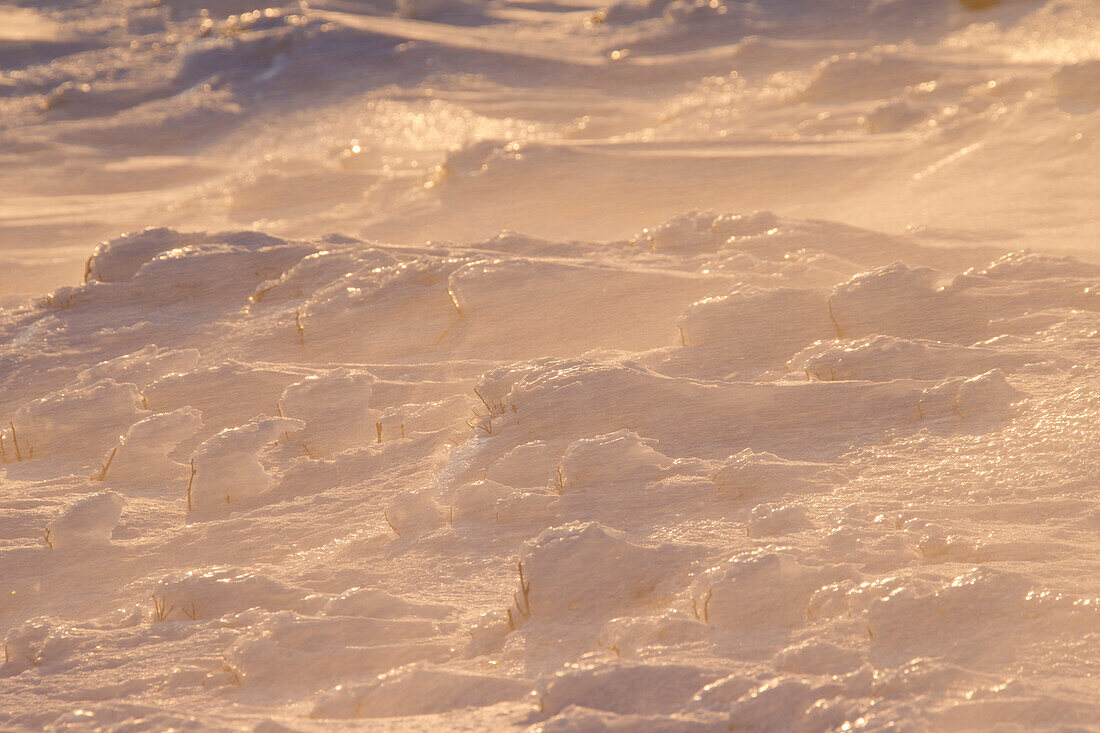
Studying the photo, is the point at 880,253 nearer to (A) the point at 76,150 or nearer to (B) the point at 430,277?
(B) the point at 430,277

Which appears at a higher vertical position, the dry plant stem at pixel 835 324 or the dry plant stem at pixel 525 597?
the dry plant stem at pixel 835 324

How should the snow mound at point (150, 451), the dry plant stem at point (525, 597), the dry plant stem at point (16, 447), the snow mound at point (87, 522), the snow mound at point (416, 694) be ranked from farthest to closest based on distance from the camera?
the dry plant stem at point (16, 447) → the snow mound at point (150, 451) → the snow mound at point (87, 522) → the dry plant stem at point (525, 597) → the snow mound at point (416, 694)

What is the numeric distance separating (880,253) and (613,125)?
8.20 feet

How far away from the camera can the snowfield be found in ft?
4.66

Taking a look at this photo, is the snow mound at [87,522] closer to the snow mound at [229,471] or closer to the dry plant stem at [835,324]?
the snow mound at [229,471]

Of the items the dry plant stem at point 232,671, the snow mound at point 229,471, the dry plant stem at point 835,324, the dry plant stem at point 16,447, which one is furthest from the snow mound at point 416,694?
the dry plant stem at point 835,324

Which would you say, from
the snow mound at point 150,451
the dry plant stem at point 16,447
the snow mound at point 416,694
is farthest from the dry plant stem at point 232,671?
the dry plant stem at point 16,447

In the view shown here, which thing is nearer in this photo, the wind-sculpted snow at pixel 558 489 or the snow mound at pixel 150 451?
the wind-sculpted snow at pixel 558 489

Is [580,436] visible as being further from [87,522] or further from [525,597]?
[87,522]

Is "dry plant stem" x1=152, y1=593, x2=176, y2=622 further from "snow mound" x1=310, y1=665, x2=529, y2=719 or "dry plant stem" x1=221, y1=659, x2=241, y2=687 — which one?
"snow mound" x1=310, y1=665, x2=529, y2=719

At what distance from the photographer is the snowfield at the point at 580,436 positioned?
1.42 m

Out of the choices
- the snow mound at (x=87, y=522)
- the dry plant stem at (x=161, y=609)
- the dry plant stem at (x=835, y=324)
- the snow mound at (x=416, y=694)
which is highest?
the dry plant stem at (x=835, y=324)

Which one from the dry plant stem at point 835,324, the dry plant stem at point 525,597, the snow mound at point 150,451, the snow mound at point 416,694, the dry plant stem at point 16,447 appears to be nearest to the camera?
the snow mound at point 416,694

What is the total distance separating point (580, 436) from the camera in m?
2.08
